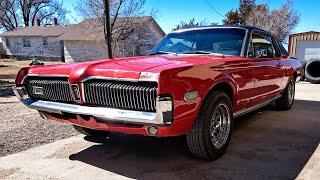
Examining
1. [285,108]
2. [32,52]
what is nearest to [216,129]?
[285,108]

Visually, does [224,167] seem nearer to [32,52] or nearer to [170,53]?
[170,53]

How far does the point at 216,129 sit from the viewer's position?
4.58 metres

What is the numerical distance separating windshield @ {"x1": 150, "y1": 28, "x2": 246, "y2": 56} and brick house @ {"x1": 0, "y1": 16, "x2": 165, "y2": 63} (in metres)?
22.5

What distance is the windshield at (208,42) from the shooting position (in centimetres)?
539

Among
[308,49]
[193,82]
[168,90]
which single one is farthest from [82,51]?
[168,90]

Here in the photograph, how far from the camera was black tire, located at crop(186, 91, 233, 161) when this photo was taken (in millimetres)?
4102

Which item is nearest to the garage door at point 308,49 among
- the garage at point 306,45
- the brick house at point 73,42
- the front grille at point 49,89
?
the garage at point 306,45

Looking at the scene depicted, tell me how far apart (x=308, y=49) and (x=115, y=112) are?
20.5m

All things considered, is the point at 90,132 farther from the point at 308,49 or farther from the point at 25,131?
the point at 308,49

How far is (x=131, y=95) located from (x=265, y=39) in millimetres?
3580

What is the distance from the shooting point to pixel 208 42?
18.3 feet

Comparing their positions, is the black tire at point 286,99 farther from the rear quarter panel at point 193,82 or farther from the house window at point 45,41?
the house window at point 45,41

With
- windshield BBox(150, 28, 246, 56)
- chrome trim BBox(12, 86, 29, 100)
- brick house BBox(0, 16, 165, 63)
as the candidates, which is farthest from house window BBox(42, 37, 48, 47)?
chrome trim BBox(12, 86, 29, 100)

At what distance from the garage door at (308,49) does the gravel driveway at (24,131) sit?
18427 mm
